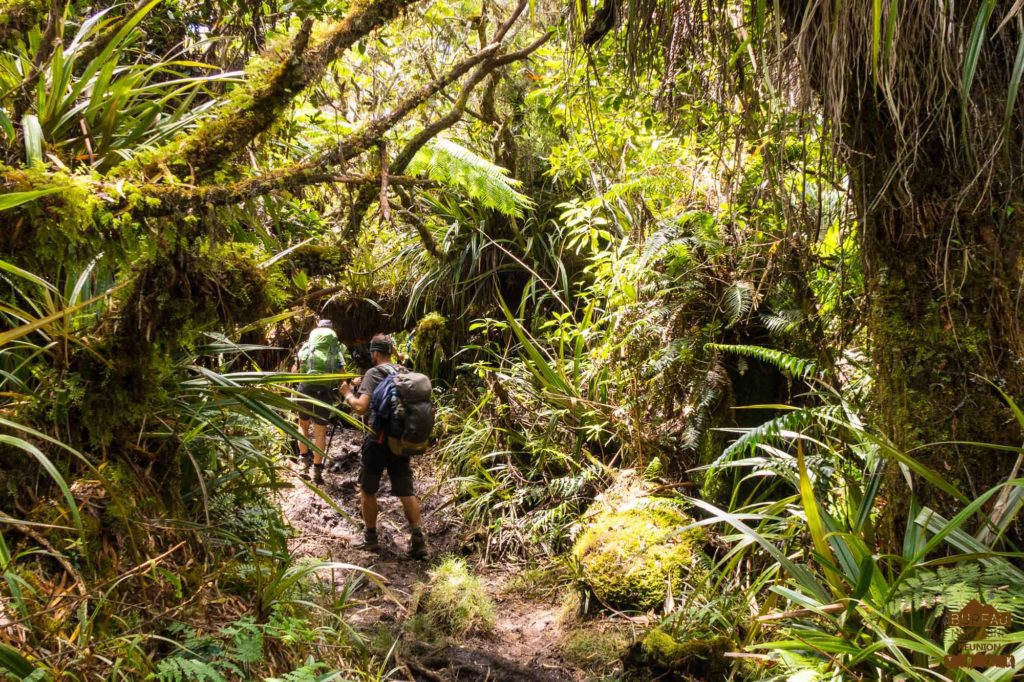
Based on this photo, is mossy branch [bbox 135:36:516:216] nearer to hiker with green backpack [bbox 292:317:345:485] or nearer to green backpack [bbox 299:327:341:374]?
hiker with green backpack [bbox 292:317:345:485]

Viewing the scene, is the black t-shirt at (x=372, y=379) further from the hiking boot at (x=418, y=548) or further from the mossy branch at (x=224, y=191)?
the mossy branch at (x=224, y=191)

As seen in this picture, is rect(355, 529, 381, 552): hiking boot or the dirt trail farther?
rect(355, 529, 381, 552): hiking boot

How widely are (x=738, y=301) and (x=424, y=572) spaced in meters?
2.78

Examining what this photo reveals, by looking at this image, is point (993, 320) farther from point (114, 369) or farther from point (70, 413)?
point (70, 413)

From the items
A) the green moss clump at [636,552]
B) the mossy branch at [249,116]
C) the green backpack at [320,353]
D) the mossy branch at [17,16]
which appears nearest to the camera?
the mossy branch at [249,116]

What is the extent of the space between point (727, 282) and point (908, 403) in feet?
6.87

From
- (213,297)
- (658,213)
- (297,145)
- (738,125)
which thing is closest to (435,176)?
(297,145)

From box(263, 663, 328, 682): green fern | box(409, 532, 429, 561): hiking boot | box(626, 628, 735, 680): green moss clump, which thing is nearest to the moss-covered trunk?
box(626, 628, 735, 680): green moss clump

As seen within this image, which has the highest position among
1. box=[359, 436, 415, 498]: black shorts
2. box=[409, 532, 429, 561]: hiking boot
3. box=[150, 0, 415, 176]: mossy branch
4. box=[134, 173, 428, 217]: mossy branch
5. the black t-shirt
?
box=[150, 0, 415, 176]: mossy branch

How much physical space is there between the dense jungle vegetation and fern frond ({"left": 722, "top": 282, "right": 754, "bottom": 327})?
2 cm

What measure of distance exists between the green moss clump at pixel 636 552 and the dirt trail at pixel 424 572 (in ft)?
1.37

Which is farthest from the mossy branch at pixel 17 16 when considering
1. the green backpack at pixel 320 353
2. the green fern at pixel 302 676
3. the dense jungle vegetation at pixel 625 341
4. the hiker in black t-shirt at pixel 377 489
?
the green backpack at pixel 320 353

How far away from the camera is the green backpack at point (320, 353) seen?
19.3ft

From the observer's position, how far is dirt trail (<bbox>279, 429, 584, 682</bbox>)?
11.7ft
